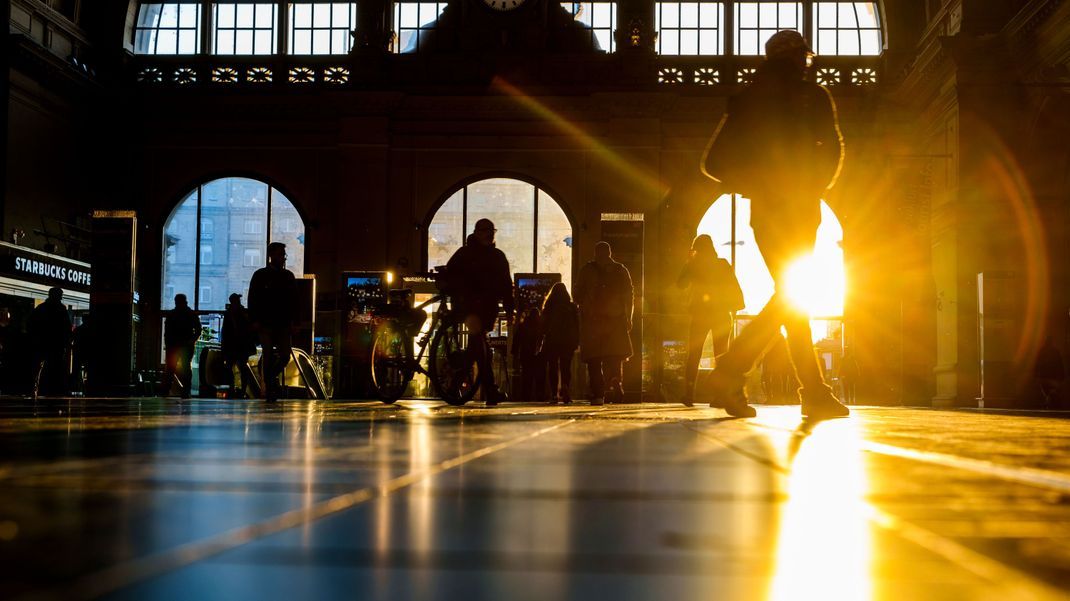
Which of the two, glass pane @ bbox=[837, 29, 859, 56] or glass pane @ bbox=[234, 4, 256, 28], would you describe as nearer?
glass pane @ bbox=[837, 29, 859, 56]

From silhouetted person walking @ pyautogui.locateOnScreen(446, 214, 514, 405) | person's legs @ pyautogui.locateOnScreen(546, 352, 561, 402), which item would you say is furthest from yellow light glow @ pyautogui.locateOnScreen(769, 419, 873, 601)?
person's legs @ pyautogui.locateOnScreen(546, 352, 561, 402)

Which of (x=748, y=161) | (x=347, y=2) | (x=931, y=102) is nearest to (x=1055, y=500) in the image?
(x=748, y=161)

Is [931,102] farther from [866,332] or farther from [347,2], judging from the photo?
[347,2]

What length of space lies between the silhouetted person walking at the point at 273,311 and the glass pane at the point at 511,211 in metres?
12.4

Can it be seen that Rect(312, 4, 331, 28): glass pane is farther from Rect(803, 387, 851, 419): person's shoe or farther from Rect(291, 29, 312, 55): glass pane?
Rect(803, 387, 851, 419): person's shoe

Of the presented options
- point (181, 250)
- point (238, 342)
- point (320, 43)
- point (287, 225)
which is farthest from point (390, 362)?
point (320, 43)

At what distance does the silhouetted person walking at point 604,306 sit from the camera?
10812 mm

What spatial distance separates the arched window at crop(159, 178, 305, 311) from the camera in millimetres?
22703

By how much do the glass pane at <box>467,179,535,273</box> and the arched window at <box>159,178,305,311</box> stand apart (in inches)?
141

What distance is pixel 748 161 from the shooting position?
539cm

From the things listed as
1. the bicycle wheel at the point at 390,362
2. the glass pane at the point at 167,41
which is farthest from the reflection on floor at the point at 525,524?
the glass pane at the point at 167,41

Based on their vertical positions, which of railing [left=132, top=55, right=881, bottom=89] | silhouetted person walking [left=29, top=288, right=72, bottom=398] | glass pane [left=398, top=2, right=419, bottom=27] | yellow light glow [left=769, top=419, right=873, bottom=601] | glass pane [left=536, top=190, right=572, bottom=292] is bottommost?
yellow light glow [left=769, top=419, right=873, bottom=601]

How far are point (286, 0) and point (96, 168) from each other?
5172mm

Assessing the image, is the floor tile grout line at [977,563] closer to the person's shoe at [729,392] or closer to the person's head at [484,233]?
the person's shoe at [729,392]
